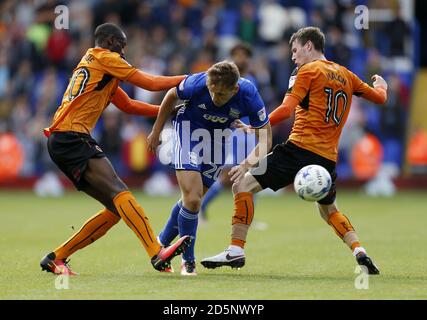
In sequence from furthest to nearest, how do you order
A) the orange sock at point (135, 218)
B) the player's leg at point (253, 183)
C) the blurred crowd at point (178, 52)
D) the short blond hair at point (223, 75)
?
1. the blurred crowd at point (178, 52)
2. the player's leg at point (253, 183)
3. the orange sock at point (135, 218)
4. the short blond hair at point (223, 75)

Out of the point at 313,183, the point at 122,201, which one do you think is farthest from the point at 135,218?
the point at 313,183

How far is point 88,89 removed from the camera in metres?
8.82

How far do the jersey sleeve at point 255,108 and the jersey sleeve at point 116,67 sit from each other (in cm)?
107

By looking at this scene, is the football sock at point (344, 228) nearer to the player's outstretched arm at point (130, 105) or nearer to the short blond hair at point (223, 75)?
the short blond hair at point (223, 75)

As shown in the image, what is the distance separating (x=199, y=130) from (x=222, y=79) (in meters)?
0.77

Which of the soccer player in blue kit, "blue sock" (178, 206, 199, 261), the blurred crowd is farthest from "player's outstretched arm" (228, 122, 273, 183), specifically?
the blurred crowd

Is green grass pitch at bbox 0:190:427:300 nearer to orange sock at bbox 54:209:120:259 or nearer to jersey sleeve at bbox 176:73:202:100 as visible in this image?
orange sock at bbox 54:209:120:259

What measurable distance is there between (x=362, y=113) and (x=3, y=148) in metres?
8.23

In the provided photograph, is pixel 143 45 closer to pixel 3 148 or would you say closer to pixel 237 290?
pixel 3 148

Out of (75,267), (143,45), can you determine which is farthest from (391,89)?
(75,267)

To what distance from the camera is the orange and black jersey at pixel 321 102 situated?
912cm

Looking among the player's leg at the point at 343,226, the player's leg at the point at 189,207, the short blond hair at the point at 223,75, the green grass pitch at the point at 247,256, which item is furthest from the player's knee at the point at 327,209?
the short blond hair at the point at 223,75

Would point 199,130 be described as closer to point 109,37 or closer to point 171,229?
point 171,229

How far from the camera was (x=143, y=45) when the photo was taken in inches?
899
